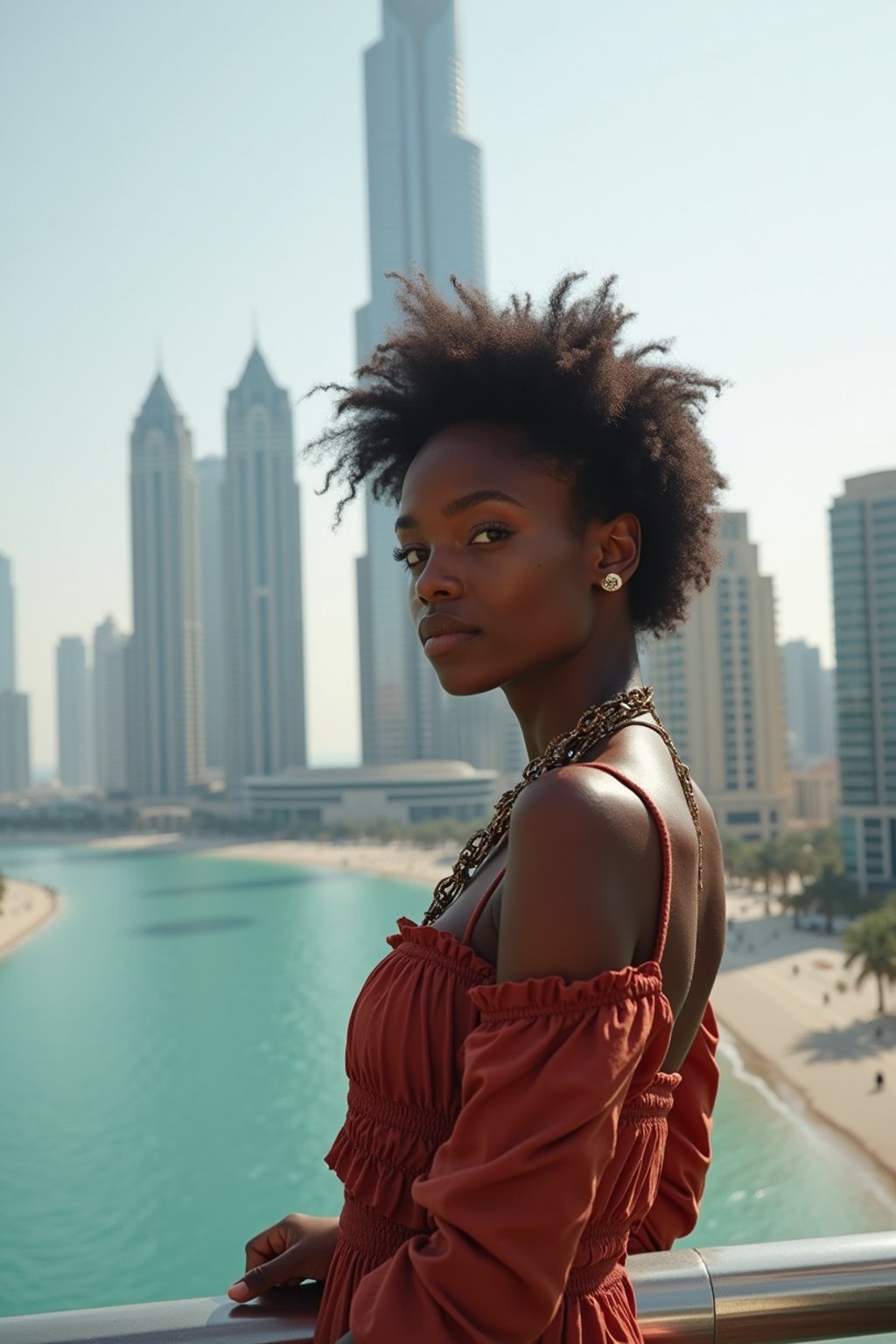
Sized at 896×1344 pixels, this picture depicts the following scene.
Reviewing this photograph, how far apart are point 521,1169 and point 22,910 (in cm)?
4643

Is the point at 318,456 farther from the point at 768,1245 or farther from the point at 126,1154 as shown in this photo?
the point at 126,1154

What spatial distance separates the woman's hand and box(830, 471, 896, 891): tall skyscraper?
33.9 m

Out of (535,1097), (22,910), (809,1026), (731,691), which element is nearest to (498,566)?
(535,1097)

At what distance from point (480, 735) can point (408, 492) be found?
80.1 m

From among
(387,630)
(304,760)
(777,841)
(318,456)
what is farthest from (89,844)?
(318,456)

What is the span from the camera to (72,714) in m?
183

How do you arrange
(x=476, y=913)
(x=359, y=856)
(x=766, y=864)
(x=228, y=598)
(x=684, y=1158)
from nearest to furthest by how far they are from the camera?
(x=476, y=913) → (x=684, y=1158) → (x=766, y=864) → (x=359, y=856) → (x=228, y=598)

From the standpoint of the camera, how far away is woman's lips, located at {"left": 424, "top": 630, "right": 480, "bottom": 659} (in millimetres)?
1267

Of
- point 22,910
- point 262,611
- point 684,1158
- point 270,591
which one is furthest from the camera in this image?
point 270,591

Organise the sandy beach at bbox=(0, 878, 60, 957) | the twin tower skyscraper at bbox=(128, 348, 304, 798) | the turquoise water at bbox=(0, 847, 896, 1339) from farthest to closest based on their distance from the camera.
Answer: the twin tower skyscraper at bbox=(128, 348, 304, 798), the sandy beach at bbox=(0, 878, 60, 957), the turquoise water at bbox=(0, 847, 896, 1339)

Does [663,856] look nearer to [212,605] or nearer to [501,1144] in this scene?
[501,1144]

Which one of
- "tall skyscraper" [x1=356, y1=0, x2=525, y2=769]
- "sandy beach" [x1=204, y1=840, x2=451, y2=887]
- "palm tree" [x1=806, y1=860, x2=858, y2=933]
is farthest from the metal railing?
"tall skyscraper" [x1=356, y1=0, x2=525, y2=769]

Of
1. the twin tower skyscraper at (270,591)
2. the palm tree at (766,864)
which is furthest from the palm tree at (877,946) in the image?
the twin tower skyscraper at (270,591)

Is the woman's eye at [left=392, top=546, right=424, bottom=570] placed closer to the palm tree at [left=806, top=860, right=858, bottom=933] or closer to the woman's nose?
the woman's nose
